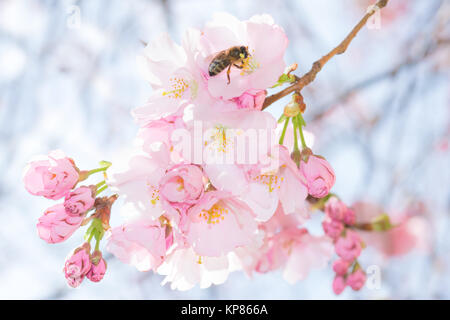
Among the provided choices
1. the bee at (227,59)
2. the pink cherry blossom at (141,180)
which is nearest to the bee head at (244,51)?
the bee at (227,59)

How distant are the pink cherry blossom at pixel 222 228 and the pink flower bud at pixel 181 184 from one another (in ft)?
0.28

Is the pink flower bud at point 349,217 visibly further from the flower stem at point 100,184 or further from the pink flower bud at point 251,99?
the flower stem at point 100,184

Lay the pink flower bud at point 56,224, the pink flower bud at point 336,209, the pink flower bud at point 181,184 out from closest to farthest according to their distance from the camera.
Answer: the pink flower bud at point 181,184
the pink flower bud at point 56,224
the pink flower bud at point 336,209

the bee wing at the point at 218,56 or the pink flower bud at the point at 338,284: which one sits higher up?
the bee wing at the point at 218,56

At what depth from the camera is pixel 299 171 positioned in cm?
85

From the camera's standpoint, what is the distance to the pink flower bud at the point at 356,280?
1225mm

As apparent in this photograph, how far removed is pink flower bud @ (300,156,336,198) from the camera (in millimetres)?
806

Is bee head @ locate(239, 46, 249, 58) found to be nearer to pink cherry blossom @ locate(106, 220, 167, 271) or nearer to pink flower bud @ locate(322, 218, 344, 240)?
pink cherry blossom @ locate(106, 220, 167, 271)

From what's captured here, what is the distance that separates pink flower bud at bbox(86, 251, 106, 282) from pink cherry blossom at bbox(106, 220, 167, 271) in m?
0.05

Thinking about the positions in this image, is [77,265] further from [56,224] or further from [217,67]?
[217,67]

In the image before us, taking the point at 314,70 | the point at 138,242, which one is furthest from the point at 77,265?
the point at 314,70

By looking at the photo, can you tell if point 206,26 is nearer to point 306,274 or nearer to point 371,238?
point 306,274

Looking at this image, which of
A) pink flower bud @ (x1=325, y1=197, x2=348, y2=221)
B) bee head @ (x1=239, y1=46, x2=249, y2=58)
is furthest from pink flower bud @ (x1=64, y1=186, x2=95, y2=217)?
pink flower bud @ (x1=325, y1=197, x2=348, y2=221)
